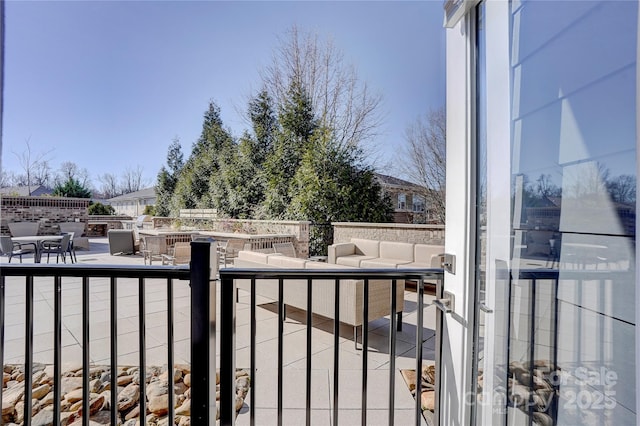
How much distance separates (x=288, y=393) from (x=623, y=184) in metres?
2.14

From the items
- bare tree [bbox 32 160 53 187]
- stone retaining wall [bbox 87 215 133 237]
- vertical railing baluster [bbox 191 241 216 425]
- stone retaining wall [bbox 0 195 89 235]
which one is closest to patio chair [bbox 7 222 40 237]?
stone retaining wall [bbox 0 195 89 235]

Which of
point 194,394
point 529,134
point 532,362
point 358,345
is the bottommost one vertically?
point 358,345

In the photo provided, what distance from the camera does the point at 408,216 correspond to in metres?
9.09

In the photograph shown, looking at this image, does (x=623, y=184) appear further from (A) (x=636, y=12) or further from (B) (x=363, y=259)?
(B) (x=363, y=259)

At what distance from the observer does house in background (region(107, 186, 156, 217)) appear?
604 inches

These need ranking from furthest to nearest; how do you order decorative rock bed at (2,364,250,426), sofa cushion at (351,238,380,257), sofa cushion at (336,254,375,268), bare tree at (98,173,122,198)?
bare tree at (98,173,122,198) → sofa cushion at (351,238,380,257) → sofa cushion at (336,254,375,268) → decorative rock bed at (2,364,250,426)

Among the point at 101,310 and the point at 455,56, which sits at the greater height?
the point at 455,56

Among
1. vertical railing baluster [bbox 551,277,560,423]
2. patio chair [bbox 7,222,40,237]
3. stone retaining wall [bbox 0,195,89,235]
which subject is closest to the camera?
vertical railing baluster [bbox 551,277,560,423]

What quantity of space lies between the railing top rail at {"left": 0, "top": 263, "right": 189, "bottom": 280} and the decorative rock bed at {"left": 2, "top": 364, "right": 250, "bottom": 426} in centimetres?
96

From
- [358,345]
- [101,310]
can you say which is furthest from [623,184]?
[101,310]

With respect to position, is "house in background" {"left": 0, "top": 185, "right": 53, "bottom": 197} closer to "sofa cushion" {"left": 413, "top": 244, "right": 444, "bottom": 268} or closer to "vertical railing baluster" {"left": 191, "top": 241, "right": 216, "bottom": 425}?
"sofa cushion" {"left": 413, "top": 244, "right": 444, "bottom": 268}

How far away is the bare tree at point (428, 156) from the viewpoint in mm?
8209

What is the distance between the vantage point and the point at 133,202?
15836 millimetres

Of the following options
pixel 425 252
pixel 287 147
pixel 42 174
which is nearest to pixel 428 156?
pixel 425 252
